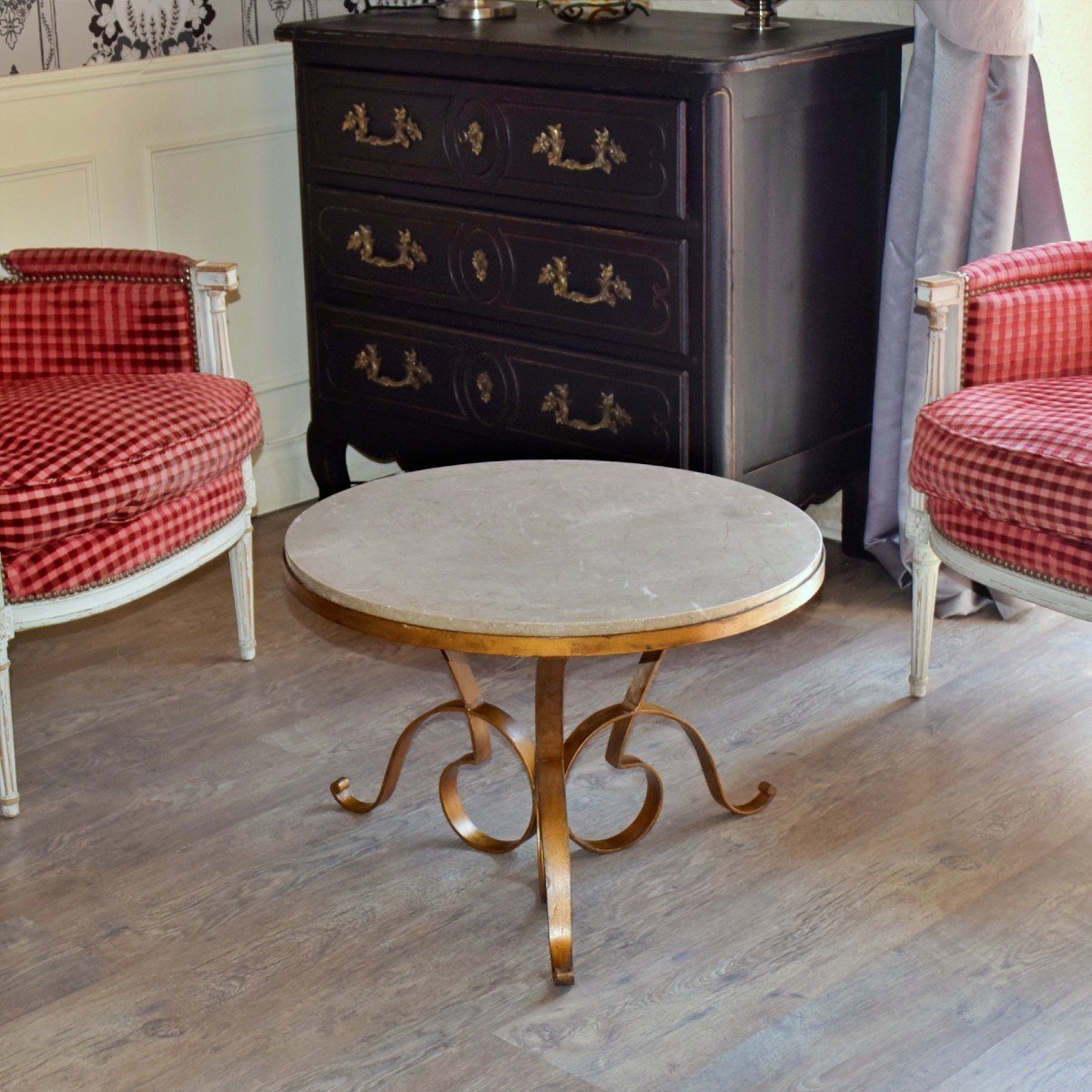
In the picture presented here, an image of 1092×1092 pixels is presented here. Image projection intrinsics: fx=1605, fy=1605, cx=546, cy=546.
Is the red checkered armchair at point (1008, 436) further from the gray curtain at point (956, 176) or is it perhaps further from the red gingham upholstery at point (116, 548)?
the red gingham upholstery at point (116, 548)

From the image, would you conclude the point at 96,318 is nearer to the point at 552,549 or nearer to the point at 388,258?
the point at 388,258

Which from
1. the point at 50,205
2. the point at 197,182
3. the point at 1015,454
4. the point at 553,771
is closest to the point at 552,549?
the point at 553,771

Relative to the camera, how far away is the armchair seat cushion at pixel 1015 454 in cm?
242

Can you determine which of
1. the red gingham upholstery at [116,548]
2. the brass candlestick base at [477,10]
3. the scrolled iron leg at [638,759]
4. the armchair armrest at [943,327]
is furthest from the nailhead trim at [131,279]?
the armchair armrest at [943,327]

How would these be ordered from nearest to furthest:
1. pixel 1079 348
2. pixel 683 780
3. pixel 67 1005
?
1. pixel 67 1005
2. pixel 683 780
3. pixel 1079 348

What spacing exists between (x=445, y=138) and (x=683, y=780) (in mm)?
1427

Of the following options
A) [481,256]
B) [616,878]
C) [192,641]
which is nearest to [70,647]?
[192,641]

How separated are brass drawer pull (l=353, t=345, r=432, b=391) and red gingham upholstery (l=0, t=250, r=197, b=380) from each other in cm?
60

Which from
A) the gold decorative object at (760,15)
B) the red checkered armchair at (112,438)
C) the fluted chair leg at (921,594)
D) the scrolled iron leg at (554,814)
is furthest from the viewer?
the gold decorative object at (760,15)

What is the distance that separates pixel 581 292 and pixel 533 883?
1257 mm

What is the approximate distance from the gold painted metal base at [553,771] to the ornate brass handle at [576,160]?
1.07 meters

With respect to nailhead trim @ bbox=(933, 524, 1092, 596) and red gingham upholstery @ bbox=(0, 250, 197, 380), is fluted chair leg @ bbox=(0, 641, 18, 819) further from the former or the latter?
A: nailhead trim @ bbox=(933, 524, 1092, 596)

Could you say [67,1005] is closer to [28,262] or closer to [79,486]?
[79,486]

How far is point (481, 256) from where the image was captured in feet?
10.8
